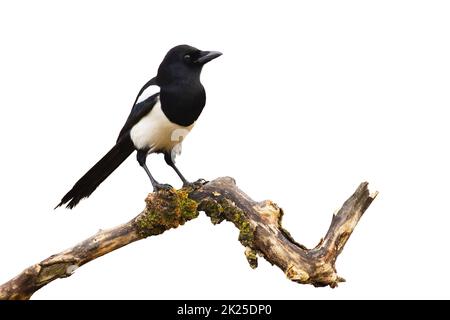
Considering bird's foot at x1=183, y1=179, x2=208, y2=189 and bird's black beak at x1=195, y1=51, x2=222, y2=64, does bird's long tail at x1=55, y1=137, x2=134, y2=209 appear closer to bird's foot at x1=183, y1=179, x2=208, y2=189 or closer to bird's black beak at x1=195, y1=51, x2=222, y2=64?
bird's foot at x1=183, y1=179, x2=208, y2=189

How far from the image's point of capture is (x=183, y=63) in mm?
4238

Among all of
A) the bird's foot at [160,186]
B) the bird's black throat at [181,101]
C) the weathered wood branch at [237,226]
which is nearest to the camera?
the weathered wood branch at [237,226]

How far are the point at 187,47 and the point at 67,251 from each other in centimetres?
137

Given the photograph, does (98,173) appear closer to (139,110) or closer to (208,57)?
(139,110)

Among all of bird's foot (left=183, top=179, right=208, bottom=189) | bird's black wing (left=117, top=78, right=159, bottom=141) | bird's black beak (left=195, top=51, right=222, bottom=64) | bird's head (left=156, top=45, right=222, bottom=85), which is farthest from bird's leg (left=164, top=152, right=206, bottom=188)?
bird's black beak (left=195, top=51, right=222, bottom=64)

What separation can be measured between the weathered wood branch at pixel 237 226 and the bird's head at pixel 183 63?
2.12 feet

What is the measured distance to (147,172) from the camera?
4.37 m

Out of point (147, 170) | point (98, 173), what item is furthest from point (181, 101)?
point (98, 173)

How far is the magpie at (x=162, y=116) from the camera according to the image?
4172 millimetres

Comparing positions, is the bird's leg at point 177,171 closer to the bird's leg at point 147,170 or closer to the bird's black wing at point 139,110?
the bird's leg at point 147,170

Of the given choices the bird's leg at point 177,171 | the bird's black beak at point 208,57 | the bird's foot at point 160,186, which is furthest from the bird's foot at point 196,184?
the bird's black beak at point 208,57

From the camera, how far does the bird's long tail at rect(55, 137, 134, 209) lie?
174 inches
